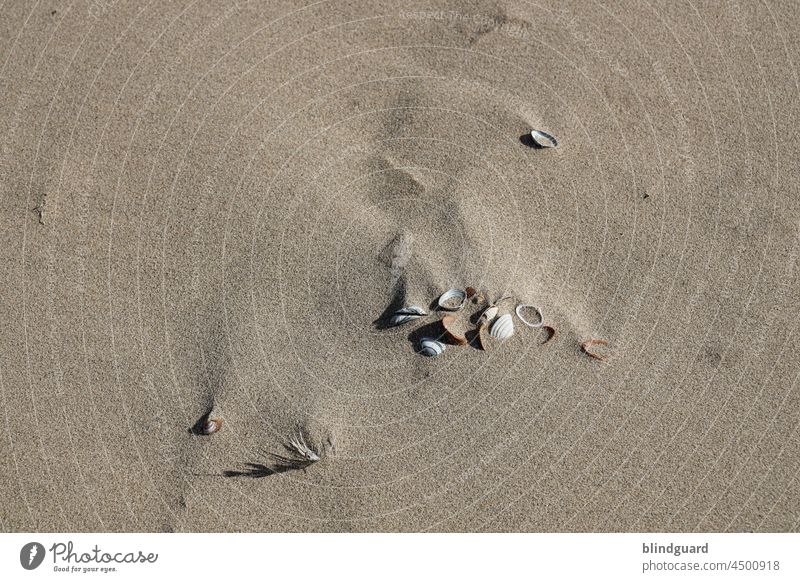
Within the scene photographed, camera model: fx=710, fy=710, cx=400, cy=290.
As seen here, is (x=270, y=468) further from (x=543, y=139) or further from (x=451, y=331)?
(x=543, y=139)

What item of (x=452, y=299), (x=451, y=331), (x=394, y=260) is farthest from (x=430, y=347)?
(x=394, y=260)

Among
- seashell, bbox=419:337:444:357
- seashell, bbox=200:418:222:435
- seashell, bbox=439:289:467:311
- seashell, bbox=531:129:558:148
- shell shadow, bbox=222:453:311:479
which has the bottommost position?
shell shadow, bbox=222:453:311:479

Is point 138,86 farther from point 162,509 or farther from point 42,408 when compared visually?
point 162,509

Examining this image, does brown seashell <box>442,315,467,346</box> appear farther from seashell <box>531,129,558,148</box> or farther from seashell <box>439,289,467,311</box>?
seashell <box>531,129,558,148</box>

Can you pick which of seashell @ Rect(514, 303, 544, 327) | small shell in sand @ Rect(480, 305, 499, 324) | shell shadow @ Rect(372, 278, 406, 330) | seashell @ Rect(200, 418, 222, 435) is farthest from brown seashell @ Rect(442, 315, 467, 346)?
seashell @ Rect(200, 418, 222, 435)

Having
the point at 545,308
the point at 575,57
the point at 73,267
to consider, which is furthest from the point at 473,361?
the point at 73,267

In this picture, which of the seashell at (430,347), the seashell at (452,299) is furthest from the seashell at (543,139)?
the seashell at (430,347)
